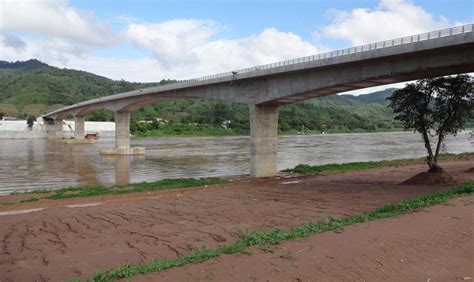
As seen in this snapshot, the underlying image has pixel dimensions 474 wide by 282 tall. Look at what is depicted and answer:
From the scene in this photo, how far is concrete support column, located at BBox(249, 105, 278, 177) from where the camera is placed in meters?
30.7

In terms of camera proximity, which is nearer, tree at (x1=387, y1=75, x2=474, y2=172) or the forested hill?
tree at (x1=387, y1=75, x2=474, y2=172)

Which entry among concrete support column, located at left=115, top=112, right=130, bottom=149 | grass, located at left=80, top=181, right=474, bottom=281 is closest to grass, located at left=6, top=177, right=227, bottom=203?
grass, located at left=80, top=181, right=474, bottom=281

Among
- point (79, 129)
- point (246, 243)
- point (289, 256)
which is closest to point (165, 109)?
point (79, 129)

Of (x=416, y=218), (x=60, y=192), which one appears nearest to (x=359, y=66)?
(x=416, y=218)

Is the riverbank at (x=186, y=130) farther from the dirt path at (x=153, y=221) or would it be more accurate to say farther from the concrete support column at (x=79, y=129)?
the dirt path at (x=153, y=221)

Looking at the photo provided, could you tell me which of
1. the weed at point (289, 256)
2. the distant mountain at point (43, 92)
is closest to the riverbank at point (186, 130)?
the distant mountain at point (43, 92)

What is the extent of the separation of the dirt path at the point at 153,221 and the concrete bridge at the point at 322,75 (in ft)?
19.0

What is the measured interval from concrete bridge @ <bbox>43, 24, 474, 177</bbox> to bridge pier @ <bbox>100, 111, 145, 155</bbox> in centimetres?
1874

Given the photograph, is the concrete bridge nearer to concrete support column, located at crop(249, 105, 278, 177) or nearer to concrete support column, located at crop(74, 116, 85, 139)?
concrete support column, located at crop(249, 105, 278, 177)

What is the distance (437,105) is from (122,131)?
47311 millimetres

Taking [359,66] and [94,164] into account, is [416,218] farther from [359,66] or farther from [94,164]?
[94,164]

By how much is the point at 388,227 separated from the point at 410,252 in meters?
1.72

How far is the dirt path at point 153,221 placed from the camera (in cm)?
1005

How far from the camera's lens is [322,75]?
25.2m
